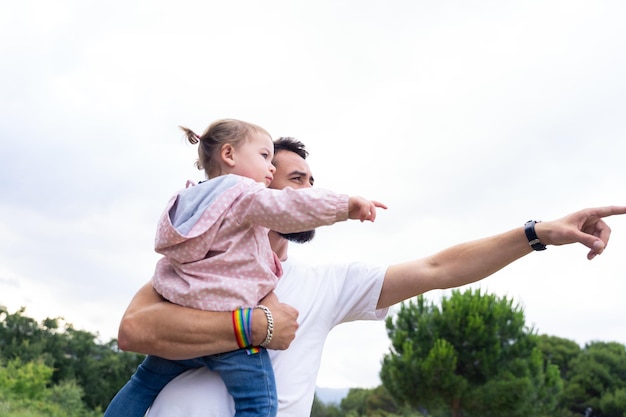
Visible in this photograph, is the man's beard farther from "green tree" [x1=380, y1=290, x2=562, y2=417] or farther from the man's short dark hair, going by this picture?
"green tree" [x1=380, y1=290, x2=562, y2=417]

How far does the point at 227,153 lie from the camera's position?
97.1 inches

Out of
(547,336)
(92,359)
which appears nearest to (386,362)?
(92,359)

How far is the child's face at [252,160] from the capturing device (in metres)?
2.45

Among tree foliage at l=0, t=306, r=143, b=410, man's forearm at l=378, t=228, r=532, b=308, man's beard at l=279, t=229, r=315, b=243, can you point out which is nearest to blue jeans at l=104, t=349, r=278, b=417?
man's forearm at l=378, t=228, r=532, b=308

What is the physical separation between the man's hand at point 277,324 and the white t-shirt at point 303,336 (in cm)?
17

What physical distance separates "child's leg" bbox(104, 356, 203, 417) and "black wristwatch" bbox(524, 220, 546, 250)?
1232 millimetres

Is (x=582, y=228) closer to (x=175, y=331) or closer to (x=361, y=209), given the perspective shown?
(x=361, y=209)

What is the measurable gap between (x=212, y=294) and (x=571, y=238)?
1.23 m

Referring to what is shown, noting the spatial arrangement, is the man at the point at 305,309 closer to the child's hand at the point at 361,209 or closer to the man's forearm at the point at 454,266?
the man's forearm at the point at 454,266

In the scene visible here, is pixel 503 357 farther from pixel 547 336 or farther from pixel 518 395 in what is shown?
pixel 547 336

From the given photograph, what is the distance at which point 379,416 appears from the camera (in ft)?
90.5

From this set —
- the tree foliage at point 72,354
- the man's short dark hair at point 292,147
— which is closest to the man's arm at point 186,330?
the man's short dark hair at point 292,147

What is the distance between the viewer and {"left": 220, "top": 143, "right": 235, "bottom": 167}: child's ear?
2.45m

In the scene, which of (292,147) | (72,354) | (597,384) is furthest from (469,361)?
(292,147)
